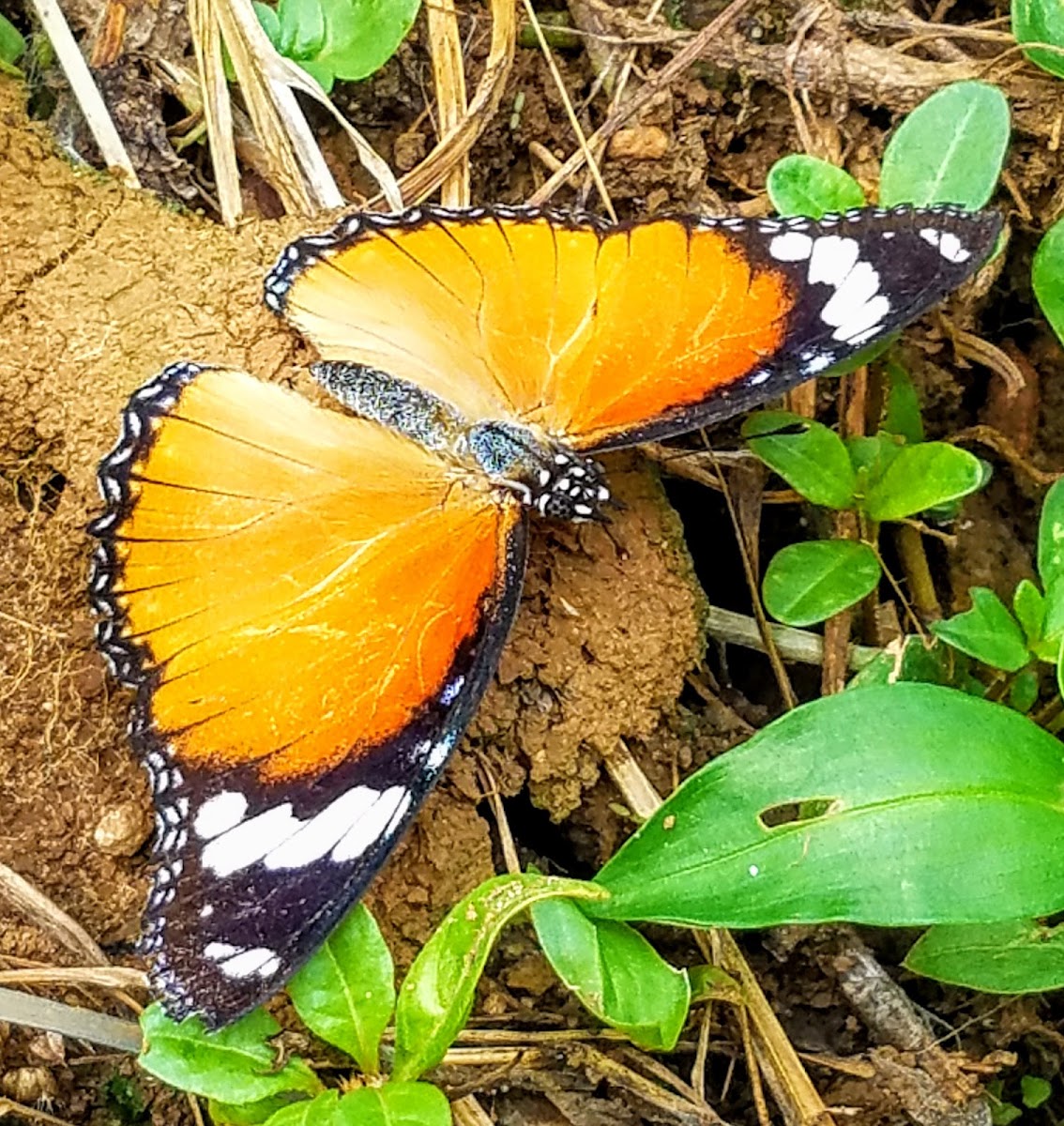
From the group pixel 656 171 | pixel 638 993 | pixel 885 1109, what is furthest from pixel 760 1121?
pixel 656 171

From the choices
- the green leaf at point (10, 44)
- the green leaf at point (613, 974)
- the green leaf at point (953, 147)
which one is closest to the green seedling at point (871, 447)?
the green leaf at point (953, 147)

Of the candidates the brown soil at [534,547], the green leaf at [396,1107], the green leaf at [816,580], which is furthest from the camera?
the green leaf at [816,580]

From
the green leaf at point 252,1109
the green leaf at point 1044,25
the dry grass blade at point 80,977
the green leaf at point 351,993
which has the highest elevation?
the green leaf at point 1044,25

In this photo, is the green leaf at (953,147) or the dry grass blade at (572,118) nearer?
the green leaf at (953,147)

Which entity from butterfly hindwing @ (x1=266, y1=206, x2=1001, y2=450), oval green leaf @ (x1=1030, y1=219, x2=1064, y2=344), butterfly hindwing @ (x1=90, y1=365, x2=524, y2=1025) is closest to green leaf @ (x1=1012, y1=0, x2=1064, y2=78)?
oval green leaf @ (x1=1030, y1=219, x2=1064, y2=344)

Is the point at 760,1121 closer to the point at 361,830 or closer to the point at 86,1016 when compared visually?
the point at 361,830

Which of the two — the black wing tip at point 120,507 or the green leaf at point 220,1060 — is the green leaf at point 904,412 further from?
the green leaf at point 220,1060

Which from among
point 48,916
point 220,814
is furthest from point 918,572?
point 48,916
